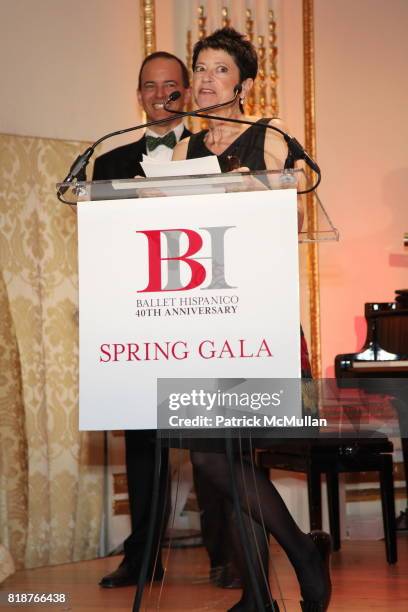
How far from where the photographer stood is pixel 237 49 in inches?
111

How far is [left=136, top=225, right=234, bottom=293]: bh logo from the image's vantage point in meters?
2.13

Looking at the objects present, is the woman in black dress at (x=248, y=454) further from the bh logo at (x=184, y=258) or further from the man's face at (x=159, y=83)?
the man's face at (x=159, y=83)

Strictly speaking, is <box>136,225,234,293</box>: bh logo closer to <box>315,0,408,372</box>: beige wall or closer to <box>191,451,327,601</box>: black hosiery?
<box>191,451,327,601</box>: black hosiery

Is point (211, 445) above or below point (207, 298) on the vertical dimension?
below

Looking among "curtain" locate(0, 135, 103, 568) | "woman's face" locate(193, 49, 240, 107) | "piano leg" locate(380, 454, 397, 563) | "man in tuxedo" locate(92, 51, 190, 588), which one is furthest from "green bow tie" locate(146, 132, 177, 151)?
"piano leg" locate(380, 454, 397, 563)

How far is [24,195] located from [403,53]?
2.33 metres

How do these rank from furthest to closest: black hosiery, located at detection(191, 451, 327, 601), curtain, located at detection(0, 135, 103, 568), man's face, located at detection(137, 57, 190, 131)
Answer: curtain, located at detection(0, 135, 103, 568)
man's face, located at detection(137, 57, 190, 131)
black hosiery, located at detection(191, 451, 327, 601)

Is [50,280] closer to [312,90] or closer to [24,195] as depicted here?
[24,195]

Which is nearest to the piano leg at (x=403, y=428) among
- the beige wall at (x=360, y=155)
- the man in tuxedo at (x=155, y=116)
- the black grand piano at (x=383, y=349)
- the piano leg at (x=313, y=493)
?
the black grand piano at (x=383, y=349)

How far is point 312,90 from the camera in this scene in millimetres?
5172

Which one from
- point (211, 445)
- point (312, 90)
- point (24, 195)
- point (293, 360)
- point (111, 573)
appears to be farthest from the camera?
point (312, 90)

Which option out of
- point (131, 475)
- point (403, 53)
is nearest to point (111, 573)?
point (131, 475)

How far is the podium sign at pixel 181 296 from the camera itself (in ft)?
6.91

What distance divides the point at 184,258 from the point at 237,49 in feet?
3.11
